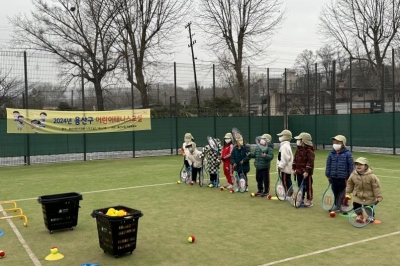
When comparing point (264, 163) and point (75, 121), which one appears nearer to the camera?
point (264, 163)

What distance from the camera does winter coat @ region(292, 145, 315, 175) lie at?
8328 millimetres

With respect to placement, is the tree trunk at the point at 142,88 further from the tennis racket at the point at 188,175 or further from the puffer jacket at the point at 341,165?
the puffer jacket at the point at 341,165

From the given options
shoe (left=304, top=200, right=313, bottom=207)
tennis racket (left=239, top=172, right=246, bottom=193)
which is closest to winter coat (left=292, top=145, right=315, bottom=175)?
shoe (left=304, top=200, right=313, bottom=207)

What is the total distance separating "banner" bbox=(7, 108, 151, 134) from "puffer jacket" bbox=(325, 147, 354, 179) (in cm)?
1316

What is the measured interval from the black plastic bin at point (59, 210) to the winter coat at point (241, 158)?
439 centimetres

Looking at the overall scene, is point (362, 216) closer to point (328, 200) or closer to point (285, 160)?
point (328, 200)

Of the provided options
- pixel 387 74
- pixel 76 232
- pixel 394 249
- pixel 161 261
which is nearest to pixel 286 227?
pixel 394 249

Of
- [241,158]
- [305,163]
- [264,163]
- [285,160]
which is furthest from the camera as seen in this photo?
[241,158]

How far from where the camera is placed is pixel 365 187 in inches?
278

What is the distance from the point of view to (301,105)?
2445 cm

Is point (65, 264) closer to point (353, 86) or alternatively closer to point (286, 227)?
point (286, 227)

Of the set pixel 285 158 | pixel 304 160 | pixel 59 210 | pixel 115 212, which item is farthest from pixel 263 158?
pixel 59 210

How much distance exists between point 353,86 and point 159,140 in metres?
10.5

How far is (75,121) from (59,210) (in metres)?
12.1
